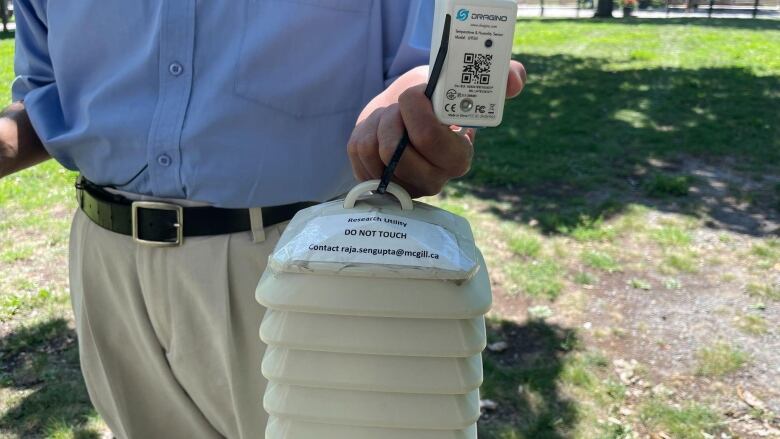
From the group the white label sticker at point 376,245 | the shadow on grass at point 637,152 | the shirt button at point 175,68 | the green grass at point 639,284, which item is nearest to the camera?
the white label sticker at point 376,245

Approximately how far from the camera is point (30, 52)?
5.62ft

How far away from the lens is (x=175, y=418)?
5.77 ft

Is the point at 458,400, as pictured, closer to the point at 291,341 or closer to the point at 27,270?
the point at 291,341

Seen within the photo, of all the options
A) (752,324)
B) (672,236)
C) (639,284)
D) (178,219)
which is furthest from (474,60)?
(672,236)

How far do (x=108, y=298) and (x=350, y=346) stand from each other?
3.87 feet

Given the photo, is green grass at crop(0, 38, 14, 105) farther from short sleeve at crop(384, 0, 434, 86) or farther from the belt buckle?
short sleeve at crop(384, 0, 434, 86)

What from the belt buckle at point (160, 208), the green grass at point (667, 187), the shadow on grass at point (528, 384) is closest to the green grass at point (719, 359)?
the shadow on grass at point (528, 384)

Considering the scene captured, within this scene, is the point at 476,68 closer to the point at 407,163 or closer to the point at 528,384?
the point at 407,163

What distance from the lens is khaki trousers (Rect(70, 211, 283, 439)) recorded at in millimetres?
1581

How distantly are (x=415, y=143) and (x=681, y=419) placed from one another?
97.6 inches

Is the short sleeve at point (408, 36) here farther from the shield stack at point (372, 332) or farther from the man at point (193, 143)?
the shield stack at point (372, 332)

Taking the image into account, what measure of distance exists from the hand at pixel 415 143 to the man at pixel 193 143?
238mm

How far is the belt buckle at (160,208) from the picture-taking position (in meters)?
1.52

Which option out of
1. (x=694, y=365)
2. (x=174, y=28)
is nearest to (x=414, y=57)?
(x=174, y=28)
